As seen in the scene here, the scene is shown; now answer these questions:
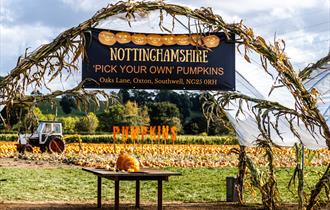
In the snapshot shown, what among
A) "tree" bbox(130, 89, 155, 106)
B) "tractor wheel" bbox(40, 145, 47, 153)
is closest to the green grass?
"tractor wheel" bbox(40, 145, 47, 153)

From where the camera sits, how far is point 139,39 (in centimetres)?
873

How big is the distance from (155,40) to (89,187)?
4.18m

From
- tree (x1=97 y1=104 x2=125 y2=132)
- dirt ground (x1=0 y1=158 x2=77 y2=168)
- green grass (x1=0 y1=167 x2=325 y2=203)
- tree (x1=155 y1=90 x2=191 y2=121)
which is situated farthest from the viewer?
tree (x1=155 y1=90 x2=191 y2=121)

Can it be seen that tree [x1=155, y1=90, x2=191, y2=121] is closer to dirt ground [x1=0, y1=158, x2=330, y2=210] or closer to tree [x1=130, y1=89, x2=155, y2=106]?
tree [x1=130, y1=89, x2=155, y2=106]

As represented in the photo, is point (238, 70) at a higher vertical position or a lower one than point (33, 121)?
higher

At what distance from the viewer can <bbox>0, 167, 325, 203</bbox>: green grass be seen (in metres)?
10.5

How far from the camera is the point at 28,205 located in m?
9.07

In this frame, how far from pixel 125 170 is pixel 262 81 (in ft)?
7.46

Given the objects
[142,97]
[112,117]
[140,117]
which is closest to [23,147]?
[140,117]

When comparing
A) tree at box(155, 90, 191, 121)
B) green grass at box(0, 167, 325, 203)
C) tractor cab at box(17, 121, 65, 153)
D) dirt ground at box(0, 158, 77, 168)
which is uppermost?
tree at box(155, 90, 191, 121)

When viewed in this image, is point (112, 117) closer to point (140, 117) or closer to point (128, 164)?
point (140, 117)

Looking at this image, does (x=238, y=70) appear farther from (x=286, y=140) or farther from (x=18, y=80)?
(x=18, y=80)

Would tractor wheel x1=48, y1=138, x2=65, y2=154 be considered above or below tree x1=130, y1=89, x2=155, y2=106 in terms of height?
below

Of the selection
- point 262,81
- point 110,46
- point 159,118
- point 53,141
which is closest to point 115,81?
point 110,46
